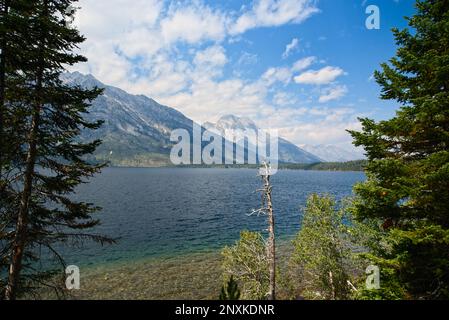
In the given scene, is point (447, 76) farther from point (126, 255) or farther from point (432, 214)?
point (126, 255)

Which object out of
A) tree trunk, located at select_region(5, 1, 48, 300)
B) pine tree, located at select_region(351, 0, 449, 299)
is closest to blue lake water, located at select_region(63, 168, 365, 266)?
pine tree, located at select_region(351, 0, 449, 299)

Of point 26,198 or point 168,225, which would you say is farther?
point 168,225

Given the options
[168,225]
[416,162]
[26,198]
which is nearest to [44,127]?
[26,198]

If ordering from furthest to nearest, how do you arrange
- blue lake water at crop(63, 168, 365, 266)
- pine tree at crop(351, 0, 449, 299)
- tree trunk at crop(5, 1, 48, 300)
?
1. blue lake water at crop(63, 168, 365, 266)
2. tree trunk at crop(5, 1, 48, 300)
3. pine tree at crop(351, 0, 449, 299)

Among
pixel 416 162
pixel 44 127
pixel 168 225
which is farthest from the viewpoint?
pixel 168 225

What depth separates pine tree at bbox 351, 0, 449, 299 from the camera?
37.3 ft

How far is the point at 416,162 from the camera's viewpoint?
12.3 meters

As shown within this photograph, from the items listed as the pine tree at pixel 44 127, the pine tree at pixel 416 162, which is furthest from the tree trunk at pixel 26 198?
the pine tree at pixel 416 162

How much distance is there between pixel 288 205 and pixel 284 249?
47.8m

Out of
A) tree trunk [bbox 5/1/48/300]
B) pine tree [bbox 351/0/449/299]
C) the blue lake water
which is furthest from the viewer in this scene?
the blue lake water

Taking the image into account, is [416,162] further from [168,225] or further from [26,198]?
[168,225]

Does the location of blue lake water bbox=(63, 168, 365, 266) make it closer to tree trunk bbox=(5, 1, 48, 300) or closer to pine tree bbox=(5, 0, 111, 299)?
pine tree bbox=(5, 0, 111, 299)

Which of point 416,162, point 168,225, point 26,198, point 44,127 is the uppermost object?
point 44,127

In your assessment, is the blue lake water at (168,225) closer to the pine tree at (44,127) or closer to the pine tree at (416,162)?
the pine tree at (416,162)
